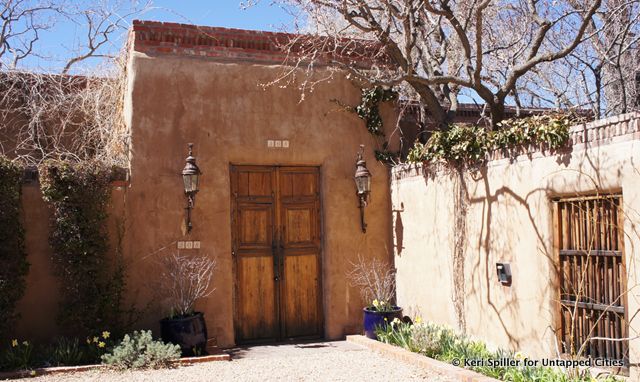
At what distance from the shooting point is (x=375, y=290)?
348 inches

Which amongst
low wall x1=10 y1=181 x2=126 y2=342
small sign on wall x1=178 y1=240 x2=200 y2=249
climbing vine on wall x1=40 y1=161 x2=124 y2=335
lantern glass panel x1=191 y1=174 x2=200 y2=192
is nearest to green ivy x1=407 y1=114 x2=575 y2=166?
lantern glass panel x1=191 y1=174 x2=200 y2=192

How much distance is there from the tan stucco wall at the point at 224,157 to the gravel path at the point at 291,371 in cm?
122

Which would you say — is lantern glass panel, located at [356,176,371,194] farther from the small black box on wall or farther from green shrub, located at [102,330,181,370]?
green shrub, located at [102,330,181,370]

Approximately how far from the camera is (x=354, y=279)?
28.8 ft

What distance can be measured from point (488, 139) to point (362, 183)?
2.15 m

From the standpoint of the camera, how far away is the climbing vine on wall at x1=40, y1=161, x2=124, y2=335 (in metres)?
7.14

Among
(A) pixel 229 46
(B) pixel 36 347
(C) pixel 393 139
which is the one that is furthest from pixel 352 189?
(B) pixel 36 347

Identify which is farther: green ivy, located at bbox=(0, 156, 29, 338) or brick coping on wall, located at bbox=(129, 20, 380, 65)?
brick coping on wall, located at bbox=(129, 20, 380, 65)

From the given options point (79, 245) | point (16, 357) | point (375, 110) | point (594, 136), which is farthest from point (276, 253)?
point (594, 136)

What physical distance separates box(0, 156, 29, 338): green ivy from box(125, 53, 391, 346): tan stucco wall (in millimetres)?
1266

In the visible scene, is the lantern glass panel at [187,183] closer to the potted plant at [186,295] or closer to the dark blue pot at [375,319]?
the potted plant at [186,295]

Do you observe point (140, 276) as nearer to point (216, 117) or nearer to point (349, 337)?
point (216, 117)

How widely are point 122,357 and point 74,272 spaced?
1163mm

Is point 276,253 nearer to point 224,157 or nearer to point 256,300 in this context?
point 256,300
